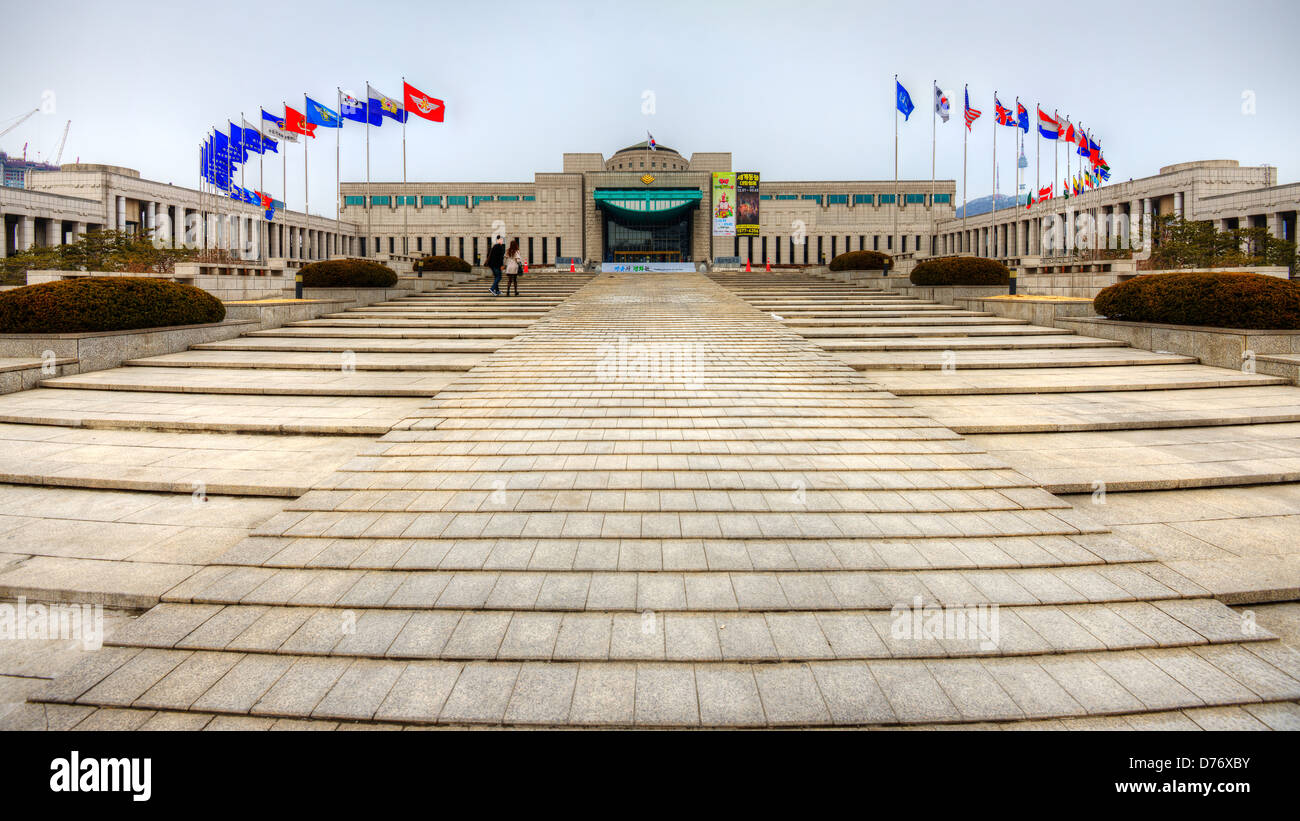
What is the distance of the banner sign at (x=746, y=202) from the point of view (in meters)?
64.8

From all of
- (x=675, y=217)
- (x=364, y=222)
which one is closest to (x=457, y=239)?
(x=364, y=222)

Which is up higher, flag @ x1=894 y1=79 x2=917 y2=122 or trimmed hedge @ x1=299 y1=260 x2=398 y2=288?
flag @ x1=894 y1=79 x2=917 y2=122

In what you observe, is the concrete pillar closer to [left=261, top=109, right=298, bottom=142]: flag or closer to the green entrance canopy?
[left=261, top=109, right=298, bottom=142]: flag

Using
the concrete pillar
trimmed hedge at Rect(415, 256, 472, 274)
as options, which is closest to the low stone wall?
trimmed hedge at Rect(415, 256, 472, 274)

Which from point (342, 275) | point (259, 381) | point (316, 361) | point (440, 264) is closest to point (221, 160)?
point (440, 264)

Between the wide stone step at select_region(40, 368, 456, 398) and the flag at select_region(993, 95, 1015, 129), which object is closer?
the wide stone step at select_region(40, 368, 456, 398)

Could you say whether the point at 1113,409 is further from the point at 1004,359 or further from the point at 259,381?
the point at 259,381

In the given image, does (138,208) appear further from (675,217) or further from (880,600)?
(880,600)

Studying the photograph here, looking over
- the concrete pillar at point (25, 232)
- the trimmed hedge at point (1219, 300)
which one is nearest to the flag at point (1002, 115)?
the trimmed hedge at point (1219, 300)

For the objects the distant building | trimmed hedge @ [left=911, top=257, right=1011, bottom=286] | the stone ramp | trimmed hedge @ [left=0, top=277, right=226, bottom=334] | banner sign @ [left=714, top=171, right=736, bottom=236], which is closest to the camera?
the stone ramp

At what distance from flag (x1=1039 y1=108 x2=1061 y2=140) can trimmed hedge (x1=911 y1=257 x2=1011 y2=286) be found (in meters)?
16.5

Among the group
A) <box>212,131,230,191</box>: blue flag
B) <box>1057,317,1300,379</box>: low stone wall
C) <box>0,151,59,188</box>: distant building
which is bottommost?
<box>1057,317,1300,379</box>: low stone wall

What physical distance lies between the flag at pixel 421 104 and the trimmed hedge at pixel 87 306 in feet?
67.5

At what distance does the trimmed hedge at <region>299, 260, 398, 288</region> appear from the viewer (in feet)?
66.5
